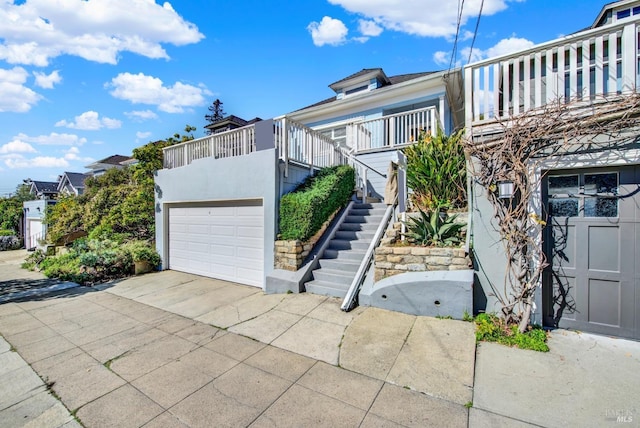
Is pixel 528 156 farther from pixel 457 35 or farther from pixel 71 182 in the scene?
pixel 71 182

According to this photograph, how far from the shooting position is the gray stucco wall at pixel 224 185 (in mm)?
6172

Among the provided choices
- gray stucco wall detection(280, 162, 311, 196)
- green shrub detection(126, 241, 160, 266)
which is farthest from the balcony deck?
green shrub detection(126, 241, 160, 266)

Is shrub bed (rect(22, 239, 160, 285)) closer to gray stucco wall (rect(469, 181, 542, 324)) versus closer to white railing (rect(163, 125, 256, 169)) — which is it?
white railing (rect(163, 125, 256, 169))

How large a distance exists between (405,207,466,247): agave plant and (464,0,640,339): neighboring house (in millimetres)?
527

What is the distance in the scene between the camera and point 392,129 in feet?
29.4

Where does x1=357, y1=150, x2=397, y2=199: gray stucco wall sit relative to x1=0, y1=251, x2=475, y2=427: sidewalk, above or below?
above

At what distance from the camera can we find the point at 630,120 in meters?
3.34

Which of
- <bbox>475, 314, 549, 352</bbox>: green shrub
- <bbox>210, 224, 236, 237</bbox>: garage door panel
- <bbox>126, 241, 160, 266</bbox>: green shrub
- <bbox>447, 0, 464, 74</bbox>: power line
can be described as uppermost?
<bbox>447, 0, 464, 74</bbox>: power line

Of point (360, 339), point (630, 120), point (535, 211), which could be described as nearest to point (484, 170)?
point (535, 211)

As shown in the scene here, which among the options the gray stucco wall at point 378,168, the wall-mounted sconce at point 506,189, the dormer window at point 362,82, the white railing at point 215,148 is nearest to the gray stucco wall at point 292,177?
the white railing at point 215,148

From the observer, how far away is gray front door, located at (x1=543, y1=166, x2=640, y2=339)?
3467 millimetres

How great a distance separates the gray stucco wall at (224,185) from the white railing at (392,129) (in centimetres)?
438

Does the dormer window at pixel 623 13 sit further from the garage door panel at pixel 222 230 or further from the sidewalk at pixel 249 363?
the garage door panel at pixel 222 230

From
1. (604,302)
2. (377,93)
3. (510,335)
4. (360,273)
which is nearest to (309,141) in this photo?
(360,273)
